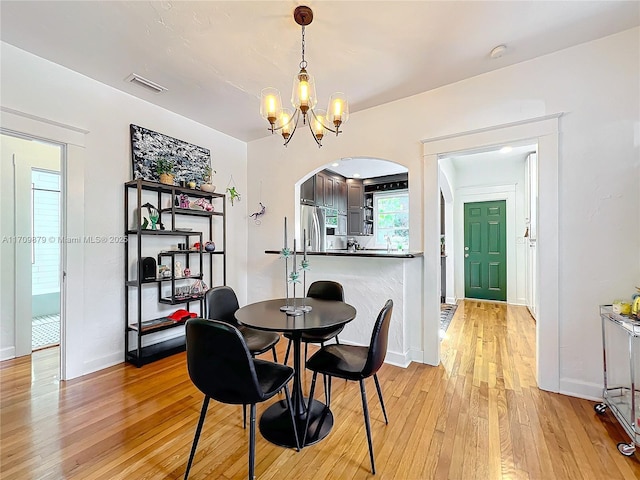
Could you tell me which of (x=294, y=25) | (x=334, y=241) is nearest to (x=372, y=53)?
(x=294, y=25)

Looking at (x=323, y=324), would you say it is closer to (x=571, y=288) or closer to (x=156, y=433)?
(x=156, y=433)

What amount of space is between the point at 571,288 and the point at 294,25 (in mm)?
3014

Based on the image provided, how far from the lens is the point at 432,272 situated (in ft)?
9.78

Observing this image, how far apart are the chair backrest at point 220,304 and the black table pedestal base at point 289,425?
2.44 feet

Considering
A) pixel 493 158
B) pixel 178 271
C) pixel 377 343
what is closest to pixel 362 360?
pixel 377 343

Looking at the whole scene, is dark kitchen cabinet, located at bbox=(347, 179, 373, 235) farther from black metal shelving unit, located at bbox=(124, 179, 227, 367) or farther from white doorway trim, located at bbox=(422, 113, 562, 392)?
white doorway trim, located at bbox=(422, 113, 562, 392)

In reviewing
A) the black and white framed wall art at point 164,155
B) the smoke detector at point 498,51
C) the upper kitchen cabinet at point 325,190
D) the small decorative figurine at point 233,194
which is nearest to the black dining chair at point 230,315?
the black and white framed wall art at point 164,155

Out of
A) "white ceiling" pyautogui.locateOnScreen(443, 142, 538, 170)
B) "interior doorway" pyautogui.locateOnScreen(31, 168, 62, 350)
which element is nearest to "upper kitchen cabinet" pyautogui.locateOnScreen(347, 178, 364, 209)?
"white ceiling" pyautogui.locateOnScreen(443, 142, 538, 170)

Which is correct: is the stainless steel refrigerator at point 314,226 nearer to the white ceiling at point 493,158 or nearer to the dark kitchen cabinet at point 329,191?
the dark kitchen cabinet at point 329,191

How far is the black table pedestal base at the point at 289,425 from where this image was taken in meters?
1.84

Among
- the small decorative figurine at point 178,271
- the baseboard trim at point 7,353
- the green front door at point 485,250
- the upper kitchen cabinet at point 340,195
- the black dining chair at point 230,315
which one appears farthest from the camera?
the upper kitchen cabinet at point 340,195

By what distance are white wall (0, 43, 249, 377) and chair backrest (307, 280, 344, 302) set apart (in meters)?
2.10

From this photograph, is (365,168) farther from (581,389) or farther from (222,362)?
(222,362)

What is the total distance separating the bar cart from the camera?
189cm
